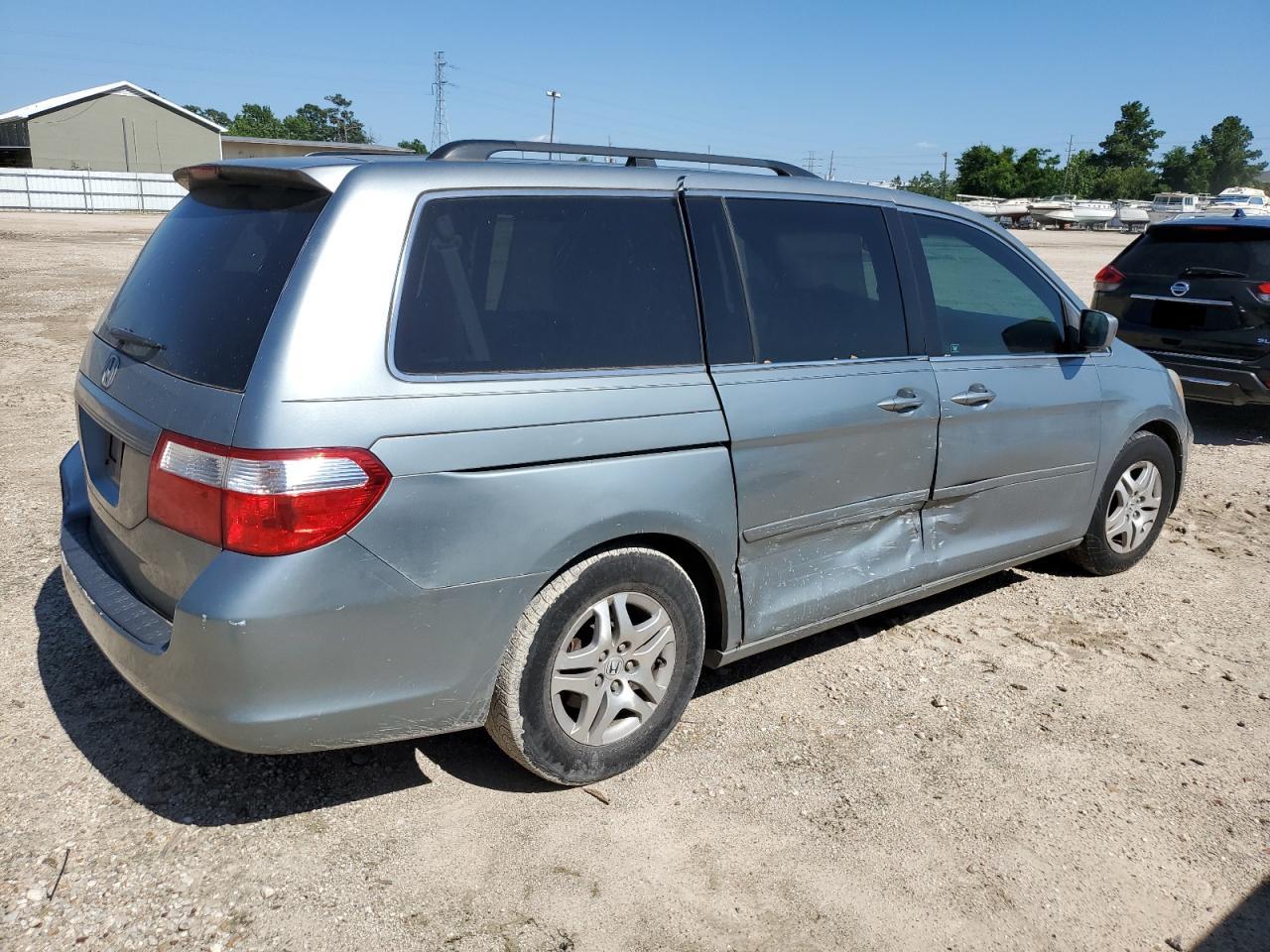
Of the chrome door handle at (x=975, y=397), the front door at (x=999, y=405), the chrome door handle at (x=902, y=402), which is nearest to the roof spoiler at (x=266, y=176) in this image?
the chrome door handle at (x=902, y=402)

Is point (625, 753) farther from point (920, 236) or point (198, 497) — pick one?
point (920, 236)

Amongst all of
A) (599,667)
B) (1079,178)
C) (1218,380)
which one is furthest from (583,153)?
(1079,178)

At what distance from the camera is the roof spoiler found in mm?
2789

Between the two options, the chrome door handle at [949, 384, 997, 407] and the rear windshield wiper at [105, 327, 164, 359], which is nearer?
the rear windshield wiper at [105, 327, 164, 359]

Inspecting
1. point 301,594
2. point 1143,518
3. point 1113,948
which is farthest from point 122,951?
point 1143,518

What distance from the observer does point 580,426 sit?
296 centimetres

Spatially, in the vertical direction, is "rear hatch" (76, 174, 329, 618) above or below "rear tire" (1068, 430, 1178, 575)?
above

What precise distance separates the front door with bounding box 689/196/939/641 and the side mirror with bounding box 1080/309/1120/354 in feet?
3.65

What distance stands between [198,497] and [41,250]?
22881 millimetres

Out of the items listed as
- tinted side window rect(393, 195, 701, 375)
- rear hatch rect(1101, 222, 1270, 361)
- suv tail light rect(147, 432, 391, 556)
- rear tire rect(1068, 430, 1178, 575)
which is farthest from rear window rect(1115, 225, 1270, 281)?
suv tail light rect(147, 432, 391, 556)

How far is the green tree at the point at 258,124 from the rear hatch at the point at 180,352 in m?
93.7

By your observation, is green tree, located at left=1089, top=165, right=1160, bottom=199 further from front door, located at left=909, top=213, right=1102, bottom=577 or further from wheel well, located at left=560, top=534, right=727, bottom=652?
wheel well, located at left=560, top=534, right=727, bottom=652

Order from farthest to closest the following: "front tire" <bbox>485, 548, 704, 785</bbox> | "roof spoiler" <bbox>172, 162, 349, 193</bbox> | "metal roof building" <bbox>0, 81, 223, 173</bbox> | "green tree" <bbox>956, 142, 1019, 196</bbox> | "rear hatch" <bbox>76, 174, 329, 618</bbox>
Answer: "green tree" <bbox>956, 142, 1019, 196</bbox>
"metal roof building" <bbox>0, 81, 223, 173</bbox>
"front tire" <bbox>485, 548, 704, 785</bbox>
"roof spoiler" <bbox>172, 162, 349, 193</bbox>
"rear hatch" <bbox>76, 174, 329, 618</bbox>

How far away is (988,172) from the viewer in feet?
279
